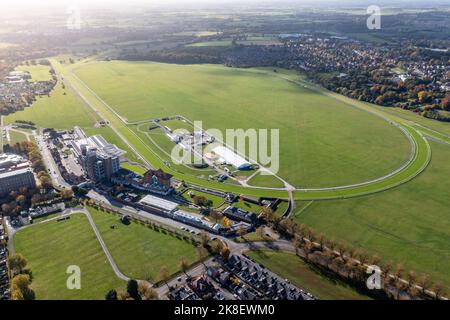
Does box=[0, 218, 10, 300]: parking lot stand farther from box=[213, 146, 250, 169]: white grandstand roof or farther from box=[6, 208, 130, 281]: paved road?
box=[213, 146, 250, 169]: white grandstand roof

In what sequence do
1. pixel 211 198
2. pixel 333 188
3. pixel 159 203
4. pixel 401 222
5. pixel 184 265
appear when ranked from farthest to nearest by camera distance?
pixel 333 188 < pixel 211 198 < pixel 159 203 < pixel 401 222 < pixel 184 265

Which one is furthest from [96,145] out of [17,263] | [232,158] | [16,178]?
[17,263]

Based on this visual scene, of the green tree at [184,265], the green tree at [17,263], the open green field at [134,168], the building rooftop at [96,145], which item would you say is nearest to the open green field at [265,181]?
the open green field at [134,168]

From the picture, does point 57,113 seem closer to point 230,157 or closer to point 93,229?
point 230,157

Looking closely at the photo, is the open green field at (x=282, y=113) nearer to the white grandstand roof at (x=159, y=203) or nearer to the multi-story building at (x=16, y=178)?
the white grandstand roof at (x=159, y=203)

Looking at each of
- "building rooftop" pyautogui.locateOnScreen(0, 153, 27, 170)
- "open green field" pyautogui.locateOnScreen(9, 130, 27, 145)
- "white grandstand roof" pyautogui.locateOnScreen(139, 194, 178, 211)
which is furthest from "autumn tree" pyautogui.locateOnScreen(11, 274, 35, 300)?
"open green field" pyautogui.locateOnScreen(9, 130, 27, 145)

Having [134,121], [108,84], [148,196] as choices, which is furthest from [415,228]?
[108,84]
